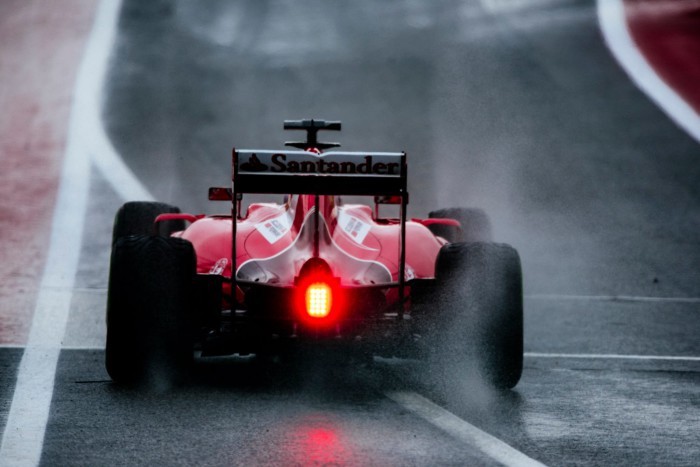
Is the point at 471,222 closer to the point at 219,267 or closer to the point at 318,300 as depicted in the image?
the point at 219,267

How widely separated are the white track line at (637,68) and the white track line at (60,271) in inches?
→ 340

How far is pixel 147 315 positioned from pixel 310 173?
46.1 inches

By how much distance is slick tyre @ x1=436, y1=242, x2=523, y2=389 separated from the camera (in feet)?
24.4

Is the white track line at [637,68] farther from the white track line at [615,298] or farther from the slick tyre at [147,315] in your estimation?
the slick tyre at [147,315]

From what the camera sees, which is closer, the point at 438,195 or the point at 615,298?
the point at 615,298

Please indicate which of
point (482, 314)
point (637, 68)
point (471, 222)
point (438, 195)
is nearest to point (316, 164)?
point (482, 314)

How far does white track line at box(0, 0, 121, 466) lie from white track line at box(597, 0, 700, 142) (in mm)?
8628

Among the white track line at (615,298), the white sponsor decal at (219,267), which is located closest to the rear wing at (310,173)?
the white sponsor decal at (219,267)

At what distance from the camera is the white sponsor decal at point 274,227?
829 cm

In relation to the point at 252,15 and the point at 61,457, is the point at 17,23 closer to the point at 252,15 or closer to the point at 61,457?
the point at 252,15

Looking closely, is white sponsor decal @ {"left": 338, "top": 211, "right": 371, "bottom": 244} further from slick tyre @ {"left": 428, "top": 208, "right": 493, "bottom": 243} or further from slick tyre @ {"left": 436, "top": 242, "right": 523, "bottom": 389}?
slick tyre @ {"left": 428, "top": 208, "right": 493, "bottom": 243}

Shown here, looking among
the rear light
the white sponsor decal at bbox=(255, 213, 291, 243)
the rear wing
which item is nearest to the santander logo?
the rear wing

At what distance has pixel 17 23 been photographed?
26.8 meters

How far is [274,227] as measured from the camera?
27.7 ft
